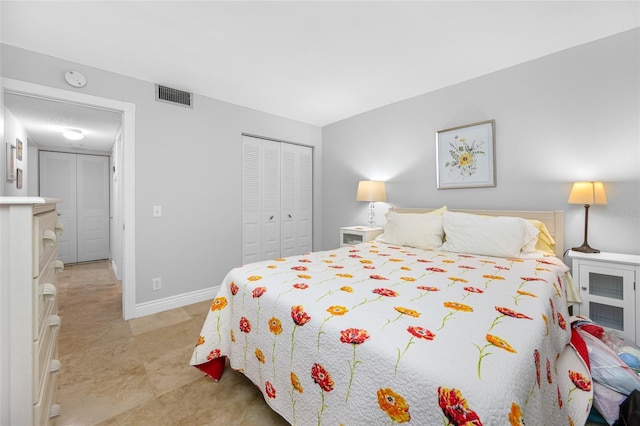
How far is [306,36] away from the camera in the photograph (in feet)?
6.81

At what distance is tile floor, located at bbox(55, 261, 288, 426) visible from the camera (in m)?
1.45

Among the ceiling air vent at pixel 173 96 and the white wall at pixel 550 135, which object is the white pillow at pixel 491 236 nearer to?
the white wall at pixel 550 135

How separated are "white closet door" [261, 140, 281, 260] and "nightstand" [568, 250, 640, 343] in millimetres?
3176

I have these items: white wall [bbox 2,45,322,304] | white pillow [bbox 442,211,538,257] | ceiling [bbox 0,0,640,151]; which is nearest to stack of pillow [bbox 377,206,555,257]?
white pillow [bbox 442,211,538,257]

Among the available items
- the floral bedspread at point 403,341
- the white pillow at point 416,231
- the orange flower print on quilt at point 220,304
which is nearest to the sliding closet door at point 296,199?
the white pillow at point 416,231

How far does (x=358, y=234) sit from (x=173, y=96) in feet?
8.61

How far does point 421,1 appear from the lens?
1.74m

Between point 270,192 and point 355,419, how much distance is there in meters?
3.20

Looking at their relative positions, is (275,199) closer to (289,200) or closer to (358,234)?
(289,200)

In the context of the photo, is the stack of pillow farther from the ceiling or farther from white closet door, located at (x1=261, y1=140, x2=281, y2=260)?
white closet door, located at (x1=261, y1=140, x2=281, y2=260)

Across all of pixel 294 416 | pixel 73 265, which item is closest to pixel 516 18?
pixel 294 416

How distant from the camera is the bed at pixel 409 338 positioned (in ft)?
2.48

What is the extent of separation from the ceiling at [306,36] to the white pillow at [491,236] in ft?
4.74

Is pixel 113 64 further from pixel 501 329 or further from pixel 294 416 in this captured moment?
pixel 501 329
